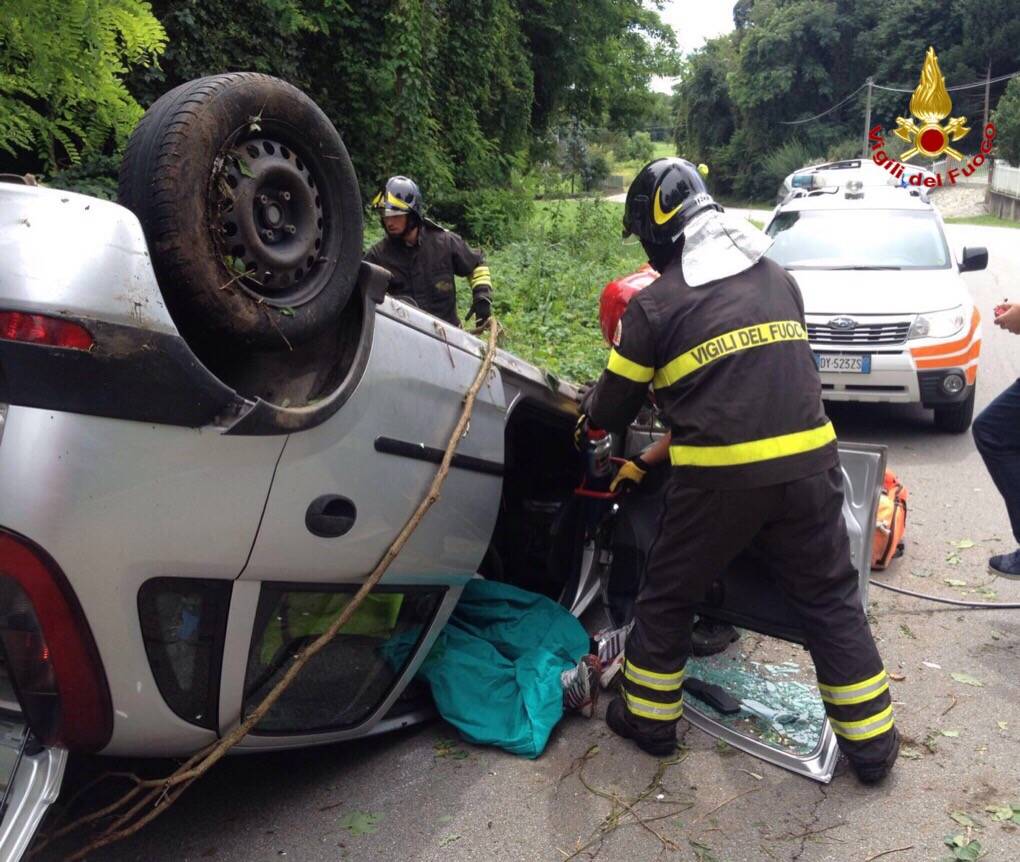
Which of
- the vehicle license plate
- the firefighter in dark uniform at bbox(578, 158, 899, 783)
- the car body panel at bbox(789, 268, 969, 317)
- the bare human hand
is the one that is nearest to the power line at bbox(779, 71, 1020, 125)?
the car body panel at bbox(789, 268, 969, 317)

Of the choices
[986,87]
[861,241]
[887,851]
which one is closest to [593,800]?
[887,851]

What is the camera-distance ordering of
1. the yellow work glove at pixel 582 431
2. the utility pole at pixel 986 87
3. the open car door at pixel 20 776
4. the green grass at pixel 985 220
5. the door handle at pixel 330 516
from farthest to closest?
the utility pole at pixel 986 87 < the green grass at pixel 985 220 < the yellow work glove at pixel 582 431 < the door handle at pixel 330 516 < the open car door at pixel 20 776

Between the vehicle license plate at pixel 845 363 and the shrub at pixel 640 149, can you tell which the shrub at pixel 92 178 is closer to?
the vehicle license plate at pixel 845 363

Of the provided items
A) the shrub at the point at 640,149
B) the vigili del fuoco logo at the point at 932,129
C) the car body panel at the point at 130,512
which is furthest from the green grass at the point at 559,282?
the vigili del fuoco logo at the point at 932,129

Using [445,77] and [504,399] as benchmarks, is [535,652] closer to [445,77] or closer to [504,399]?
[504,399]

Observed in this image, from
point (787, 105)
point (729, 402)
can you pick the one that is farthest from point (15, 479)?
point (787, 105)

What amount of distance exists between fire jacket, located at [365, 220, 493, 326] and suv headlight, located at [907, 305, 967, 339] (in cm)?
312

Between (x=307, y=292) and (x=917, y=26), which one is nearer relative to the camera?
(x=307, y=292)

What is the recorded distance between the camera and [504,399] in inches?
130

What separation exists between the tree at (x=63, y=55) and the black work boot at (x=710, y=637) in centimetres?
290

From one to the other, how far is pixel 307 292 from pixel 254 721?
107 cm

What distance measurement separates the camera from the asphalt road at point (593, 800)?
273 cm

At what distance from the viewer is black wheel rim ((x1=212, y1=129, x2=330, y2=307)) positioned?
7.72 feet

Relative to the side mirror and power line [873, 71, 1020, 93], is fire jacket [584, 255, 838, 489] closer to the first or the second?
the side mirror
